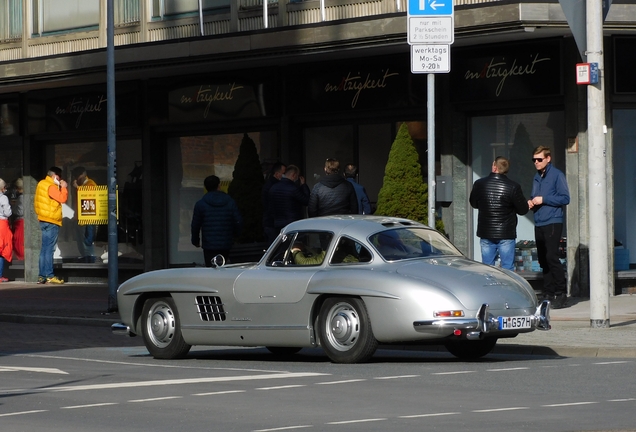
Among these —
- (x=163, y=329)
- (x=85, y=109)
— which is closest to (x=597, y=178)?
(x=163, y=329)

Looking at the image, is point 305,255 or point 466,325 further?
point 305,255

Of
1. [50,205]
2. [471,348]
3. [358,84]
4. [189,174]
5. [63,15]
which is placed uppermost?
[63,15]

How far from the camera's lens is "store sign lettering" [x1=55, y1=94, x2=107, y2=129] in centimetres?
2697

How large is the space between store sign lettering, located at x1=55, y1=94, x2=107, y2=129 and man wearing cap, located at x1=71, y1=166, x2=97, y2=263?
3.56 feet

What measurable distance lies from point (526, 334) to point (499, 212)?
2.87m

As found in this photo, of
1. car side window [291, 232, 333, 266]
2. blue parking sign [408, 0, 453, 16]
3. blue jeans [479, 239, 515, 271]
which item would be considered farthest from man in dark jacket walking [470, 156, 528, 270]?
car side window [291, 232, 333, 266]

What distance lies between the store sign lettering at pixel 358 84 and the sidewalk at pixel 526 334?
16.8 ft

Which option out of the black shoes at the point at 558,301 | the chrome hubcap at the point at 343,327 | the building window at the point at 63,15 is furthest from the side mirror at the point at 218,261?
the building window at the point at 63,15

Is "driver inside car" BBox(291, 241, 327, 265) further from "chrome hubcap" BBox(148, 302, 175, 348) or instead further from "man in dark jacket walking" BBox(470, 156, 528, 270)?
"man in dark jacket walking" BBox(470, 156, 528, 270)

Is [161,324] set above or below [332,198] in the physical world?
below

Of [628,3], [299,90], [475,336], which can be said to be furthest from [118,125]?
[475,336]

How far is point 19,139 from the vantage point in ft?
94.9

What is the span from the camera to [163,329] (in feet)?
44.8

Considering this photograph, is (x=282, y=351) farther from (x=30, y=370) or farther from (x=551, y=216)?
(x=551, y=216)
